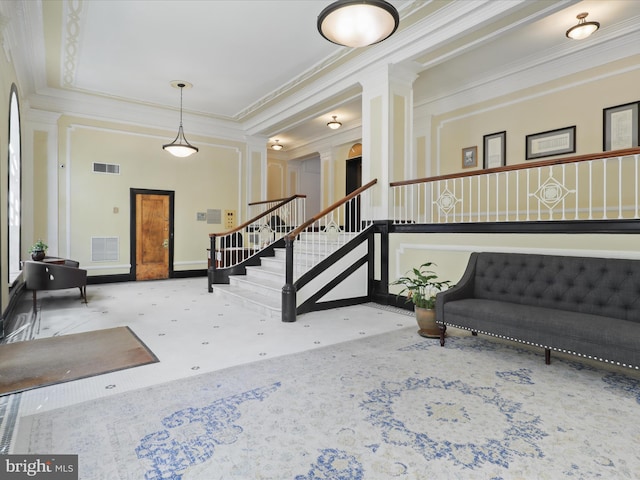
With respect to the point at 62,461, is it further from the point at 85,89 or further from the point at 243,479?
the point at 85,89

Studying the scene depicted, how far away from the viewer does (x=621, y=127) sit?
536cm

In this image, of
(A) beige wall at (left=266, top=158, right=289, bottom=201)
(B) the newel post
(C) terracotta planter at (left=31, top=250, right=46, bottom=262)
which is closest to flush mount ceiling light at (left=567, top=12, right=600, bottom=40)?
(B) the newel post

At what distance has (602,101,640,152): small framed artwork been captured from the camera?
524cm

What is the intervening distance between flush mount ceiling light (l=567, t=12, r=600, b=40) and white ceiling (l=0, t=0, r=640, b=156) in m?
0.12

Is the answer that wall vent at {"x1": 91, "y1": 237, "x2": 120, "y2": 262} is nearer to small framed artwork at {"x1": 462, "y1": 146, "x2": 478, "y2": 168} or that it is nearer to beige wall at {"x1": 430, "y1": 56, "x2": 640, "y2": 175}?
beige wall at {"x1": 430, "y1": 56, "x2": 640, "y2": 175}

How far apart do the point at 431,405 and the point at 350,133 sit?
8.63 metres

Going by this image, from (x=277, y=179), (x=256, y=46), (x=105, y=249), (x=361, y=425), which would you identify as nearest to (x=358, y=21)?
(x=256, y=46)

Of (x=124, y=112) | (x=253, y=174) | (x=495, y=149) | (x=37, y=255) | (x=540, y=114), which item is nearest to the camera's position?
(x=37, y=255)

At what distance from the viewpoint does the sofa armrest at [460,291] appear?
12.7ft

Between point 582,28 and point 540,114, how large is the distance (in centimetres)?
166

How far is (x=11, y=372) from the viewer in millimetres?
3078

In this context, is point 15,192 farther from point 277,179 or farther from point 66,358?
point 277,179

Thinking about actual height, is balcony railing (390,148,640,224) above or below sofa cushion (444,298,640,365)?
above

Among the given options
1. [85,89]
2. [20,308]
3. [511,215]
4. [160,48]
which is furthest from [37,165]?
[511,215]
